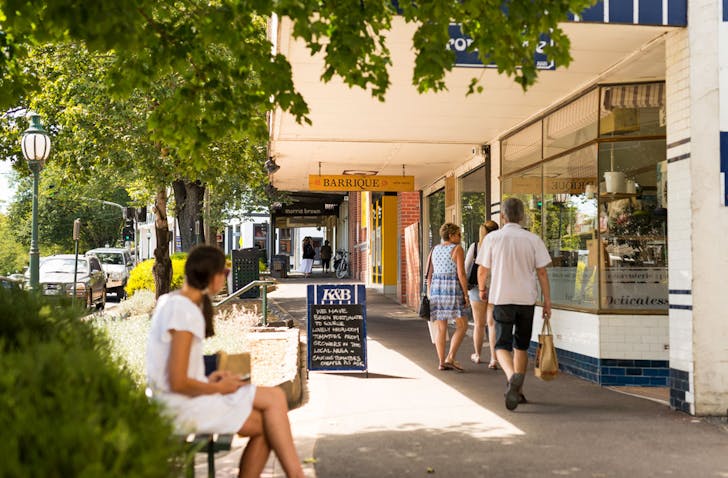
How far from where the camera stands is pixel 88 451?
2.27 metres

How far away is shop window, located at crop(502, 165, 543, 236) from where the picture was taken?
1068 centimetres

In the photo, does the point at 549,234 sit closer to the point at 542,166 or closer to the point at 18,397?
the point at 542,166

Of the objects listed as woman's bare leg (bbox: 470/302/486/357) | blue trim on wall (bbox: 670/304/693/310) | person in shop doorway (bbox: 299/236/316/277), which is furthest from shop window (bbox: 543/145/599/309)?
person in shop doorway (bbox: 299/236/316/277)

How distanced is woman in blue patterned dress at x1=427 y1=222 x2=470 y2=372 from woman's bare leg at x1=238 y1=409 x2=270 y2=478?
538cm

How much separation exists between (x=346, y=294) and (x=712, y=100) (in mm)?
4231

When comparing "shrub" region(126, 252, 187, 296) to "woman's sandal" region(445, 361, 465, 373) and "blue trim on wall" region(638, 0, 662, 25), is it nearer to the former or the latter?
"woman's sandal" region(445, 361, 465, 373)

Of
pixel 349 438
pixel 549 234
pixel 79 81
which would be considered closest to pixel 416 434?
pixel 349 438

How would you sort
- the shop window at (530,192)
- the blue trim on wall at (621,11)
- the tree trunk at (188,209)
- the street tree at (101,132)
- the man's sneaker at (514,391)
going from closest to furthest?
the blue trim on wall at (621,11), the man's sneaker at (514,391), the shop window at (530,192), the street tree at (101,132), the tree trunk at (188,209)

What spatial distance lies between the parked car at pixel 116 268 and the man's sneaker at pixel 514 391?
21526mm

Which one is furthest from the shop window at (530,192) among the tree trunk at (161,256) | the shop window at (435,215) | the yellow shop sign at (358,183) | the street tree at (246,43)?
the tree trunk at (161,256)

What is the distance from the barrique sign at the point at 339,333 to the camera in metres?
9.02

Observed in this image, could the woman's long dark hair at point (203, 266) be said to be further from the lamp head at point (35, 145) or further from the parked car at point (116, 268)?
the parked car at point (116, 268)

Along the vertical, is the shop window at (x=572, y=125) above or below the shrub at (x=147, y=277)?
above

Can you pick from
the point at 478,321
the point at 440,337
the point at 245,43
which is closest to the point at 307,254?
the point at 478,321
